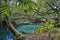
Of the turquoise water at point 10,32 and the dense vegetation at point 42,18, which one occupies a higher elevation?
the dense vegetation at point 42,18

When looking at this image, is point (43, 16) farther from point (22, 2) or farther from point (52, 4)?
point (22, 2)

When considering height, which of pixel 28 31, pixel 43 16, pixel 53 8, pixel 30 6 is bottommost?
pixel 28 31

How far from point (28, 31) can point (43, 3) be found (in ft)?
3.59

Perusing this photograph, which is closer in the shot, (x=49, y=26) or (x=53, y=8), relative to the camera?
(x=49, y=26)

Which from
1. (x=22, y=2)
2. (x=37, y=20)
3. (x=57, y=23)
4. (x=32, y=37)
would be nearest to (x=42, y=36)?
(x=32, y=37)

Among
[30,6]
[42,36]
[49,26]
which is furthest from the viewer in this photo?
[42,36]

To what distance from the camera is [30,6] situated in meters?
0.53

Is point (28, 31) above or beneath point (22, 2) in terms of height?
beneath

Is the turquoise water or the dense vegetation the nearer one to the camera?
the dense vegetation

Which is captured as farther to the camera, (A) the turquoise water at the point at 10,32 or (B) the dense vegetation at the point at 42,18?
(A) the turquoise water at the point at 10,32

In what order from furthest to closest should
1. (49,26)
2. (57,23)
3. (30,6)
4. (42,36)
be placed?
(57,23) < (42,36) < (49,26) < (30,6)

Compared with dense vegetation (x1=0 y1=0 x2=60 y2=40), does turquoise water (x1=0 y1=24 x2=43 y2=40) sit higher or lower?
lower

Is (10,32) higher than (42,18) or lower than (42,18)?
lower

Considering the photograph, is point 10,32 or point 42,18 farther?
point 42,18
